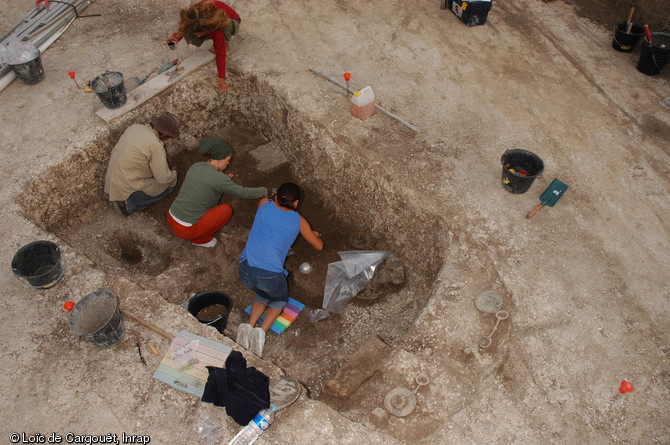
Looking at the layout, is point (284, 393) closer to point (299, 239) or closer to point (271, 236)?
point (271, 236)

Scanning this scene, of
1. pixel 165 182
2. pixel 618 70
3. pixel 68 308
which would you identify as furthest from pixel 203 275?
pixel 618 70

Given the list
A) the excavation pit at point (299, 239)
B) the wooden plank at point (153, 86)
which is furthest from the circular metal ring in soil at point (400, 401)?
the wooden plank at point (153, 86)

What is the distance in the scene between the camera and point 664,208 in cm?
471

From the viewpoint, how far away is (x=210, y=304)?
16.0 feet

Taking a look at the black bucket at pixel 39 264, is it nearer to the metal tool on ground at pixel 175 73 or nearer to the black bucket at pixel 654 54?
the metal tool on ground at pixel 175 73

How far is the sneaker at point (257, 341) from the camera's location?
14.8ft

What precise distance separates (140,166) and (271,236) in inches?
78.8

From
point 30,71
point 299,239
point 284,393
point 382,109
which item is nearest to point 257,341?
point 284,393

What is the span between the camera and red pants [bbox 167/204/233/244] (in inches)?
202

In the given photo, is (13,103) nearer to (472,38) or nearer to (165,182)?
(165,182)

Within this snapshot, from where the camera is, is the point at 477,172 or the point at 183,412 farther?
the point at 477,172

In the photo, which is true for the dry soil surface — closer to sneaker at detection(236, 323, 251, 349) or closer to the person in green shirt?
sneaker at detection(236, 323, 251, 349)

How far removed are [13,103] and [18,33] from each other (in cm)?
144

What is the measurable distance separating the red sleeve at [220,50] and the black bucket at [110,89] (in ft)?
4.00
